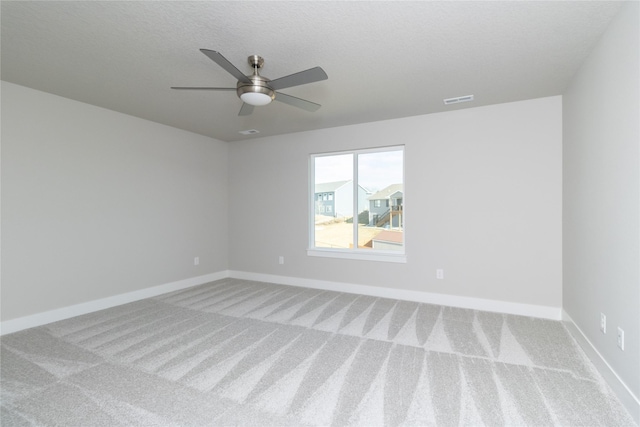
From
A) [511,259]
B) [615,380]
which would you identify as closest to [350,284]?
[511,259]

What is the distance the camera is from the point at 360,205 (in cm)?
448

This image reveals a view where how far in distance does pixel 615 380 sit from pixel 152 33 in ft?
13.0

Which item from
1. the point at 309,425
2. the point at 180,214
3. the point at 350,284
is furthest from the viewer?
the point at 180,214

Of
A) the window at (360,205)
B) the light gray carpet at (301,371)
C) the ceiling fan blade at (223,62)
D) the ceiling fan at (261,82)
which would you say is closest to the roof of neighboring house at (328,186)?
the window at (360,205)

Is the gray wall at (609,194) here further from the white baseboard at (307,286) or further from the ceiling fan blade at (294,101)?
the ceiling fan blade at (294,101)

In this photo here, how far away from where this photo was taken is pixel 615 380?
1.90 meters

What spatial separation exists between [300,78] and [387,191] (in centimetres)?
254

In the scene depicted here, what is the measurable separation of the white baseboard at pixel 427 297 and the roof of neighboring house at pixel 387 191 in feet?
4.30

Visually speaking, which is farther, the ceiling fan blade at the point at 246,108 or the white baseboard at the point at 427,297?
the white baseboard at the point at 427,297

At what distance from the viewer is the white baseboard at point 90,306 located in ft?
9.70

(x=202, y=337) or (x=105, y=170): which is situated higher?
(x=105, y=170)

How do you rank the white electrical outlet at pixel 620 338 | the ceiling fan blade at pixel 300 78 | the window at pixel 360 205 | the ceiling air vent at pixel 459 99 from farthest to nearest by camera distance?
the window at pixel 360 205, the ceiling air vent at pixel 459 99, the ceiling fan blade at pixel 300 78, the white electrical outlet at pixel 620 338

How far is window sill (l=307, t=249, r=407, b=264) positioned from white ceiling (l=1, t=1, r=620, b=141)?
2.03 metres

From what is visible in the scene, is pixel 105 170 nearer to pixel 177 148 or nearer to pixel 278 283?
pixel 177 148
